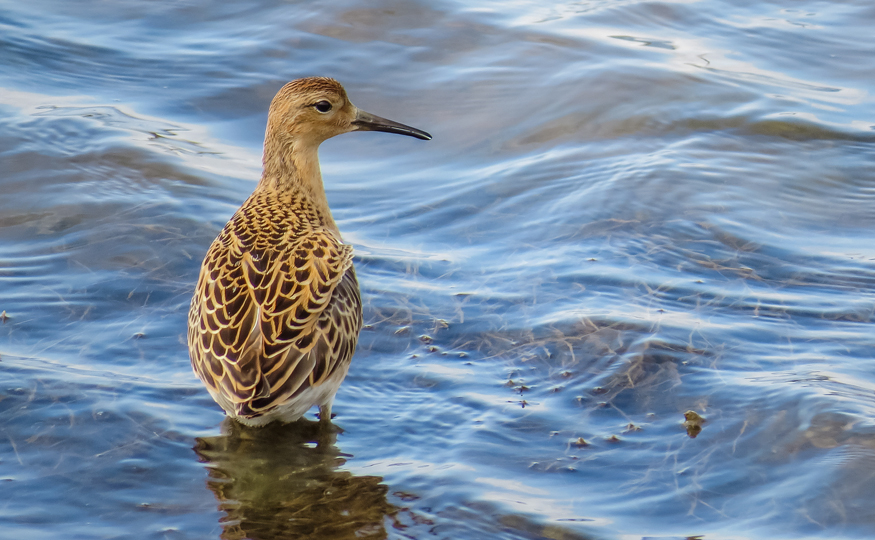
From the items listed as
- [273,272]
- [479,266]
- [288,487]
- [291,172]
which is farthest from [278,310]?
[479,266]

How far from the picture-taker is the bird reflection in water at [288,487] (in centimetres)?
403

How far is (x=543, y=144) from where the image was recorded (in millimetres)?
7934

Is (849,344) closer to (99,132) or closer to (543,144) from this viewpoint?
(543,144)

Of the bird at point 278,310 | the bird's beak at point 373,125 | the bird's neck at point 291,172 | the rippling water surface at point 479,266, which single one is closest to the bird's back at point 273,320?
the bird at point 278,310

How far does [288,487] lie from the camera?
4316 mm

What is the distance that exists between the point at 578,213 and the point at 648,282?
1.05 meters

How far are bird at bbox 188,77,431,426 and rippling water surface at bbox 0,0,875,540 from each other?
1.13ft

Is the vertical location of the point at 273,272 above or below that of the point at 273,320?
above

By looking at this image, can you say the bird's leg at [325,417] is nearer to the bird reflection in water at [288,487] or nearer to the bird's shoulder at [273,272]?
the bird reflection in water at [288,487]

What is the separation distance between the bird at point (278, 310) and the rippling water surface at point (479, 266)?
344 millimetres

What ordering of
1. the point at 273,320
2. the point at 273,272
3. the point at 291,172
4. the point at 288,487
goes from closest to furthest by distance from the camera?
1. the point at 288,487
2. the point at 273,320
3. the point at 273,272
4. the point at 291,172

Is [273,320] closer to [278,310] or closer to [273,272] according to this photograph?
[278,310]

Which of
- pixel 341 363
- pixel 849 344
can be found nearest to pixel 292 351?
pixel 341 363

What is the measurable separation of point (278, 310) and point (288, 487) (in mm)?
776
